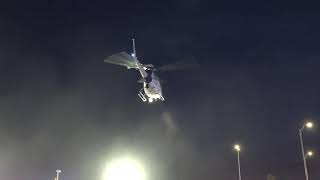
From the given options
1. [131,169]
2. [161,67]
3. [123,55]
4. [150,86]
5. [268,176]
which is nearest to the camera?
[123,55]

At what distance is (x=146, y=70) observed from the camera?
4966cm

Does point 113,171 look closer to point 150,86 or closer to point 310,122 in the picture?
point 150,86

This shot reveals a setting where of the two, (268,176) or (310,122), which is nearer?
(310,122)

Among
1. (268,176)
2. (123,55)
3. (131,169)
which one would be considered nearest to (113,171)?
(131,169)

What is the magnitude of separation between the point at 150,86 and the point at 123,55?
19.7 ft

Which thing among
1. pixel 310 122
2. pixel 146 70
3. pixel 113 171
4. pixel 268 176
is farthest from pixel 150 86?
pixel 268 176

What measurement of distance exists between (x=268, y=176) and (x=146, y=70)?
106 m

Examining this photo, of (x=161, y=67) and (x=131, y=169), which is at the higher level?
(x=161, y=67)

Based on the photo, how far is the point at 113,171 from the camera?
65000mm

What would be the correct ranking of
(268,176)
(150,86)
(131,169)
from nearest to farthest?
(150,86) < (131,169) < (268,176)

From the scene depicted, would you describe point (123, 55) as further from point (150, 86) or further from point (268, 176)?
point (268, 176)

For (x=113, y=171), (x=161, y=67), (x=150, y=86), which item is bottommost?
(x=113, y=171)

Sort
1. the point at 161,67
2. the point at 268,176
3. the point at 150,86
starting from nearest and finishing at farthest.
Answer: the point at 150,86 < the point at 161,67 < the point at 268,176

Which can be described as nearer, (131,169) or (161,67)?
(161,67)
